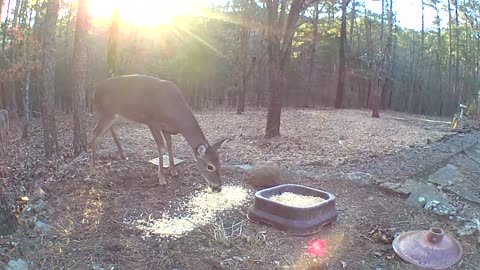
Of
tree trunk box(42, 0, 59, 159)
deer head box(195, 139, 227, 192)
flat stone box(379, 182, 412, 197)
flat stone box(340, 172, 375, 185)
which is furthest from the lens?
tree trunk box(42, 0, 59, 159)

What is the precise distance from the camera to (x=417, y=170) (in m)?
6.05

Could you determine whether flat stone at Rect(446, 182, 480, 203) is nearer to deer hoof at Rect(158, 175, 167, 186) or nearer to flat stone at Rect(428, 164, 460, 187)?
flat stone at Rect(428, 164, 460, 187)

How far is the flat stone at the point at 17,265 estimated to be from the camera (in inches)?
109

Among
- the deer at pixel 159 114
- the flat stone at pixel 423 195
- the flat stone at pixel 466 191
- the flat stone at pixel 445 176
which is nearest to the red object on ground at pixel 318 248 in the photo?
the deer at pixel 159 114

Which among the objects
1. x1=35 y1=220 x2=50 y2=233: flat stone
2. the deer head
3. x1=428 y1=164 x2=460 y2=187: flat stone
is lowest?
x1=35 y1=220 x2=50 y2=233: flat stone

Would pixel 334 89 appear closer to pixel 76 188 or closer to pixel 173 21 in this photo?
pixel 173 21

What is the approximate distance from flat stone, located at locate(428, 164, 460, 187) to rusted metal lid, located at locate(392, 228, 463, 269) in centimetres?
222

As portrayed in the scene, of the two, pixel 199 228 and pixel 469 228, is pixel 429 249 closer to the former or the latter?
pixel 469 228

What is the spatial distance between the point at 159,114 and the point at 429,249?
309 cm

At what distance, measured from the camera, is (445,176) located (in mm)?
6074

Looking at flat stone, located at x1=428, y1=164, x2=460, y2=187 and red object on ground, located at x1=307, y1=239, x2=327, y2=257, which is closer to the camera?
red object on ground, located at x1=307, y1=239, x2=327, y2=257

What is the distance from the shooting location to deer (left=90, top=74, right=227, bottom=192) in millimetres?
4527

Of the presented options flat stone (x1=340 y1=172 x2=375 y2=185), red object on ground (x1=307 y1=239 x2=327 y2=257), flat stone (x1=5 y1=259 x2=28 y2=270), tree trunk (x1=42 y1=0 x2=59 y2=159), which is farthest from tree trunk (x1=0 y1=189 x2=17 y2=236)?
flat stone (x1=340 y1=172 x2=375 y2=185)

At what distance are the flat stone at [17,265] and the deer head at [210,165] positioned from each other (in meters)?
2.02
